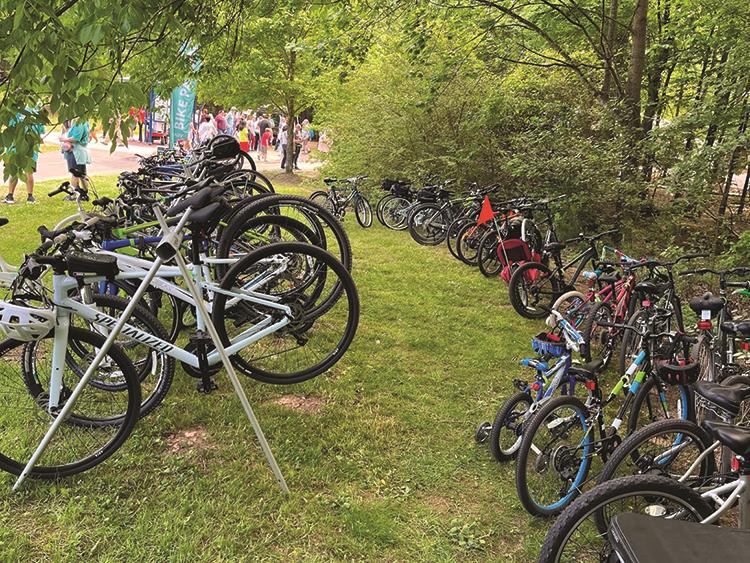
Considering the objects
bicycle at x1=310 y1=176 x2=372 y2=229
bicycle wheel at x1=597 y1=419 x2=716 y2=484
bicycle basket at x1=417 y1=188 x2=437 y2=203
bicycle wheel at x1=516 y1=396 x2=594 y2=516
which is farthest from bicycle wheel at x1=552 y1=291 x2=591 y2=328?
bicycle at x1=310 y1=176 x2=372 y2=229

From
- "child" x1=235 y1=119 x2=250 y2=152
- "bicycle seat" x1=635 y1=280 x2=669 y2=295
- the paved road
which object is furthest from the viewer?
"child" x1=235 y1=119 x2=250 y2=152

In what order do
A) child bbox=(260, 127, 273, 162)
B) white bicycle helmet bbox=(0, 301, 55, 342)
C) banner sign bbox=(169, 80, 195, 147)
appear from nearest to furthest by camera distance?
white bicycle helmet bbox=(0, 301, 55, 342) → banner sign bbox=(169, 80, 195, 147) → child bbox=(260, 127, 273, 162)

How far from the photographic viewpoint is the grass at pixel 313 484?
242 cm

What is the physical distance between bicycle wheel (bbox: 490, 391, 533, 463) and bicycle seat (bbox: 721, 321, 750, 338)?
3.76 ft

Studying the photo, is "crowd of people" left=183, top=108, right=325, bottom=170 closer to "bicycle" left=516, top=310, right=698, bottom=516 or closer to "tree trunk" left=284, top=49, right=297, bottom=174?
"tree trunk" left=284, top=49, right=297, bottom=174

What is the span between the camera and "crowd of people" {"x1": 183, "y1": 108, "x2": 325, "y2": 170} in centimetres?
1588

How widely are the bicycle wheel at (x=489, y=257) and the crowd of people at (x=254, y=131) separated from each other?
29.4 ft

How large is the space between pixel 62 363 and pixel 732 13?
303 inches

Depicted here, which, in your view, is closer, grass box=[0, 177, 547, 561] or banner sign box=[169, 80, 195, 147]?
grass box=[0, 177, 547, 561]

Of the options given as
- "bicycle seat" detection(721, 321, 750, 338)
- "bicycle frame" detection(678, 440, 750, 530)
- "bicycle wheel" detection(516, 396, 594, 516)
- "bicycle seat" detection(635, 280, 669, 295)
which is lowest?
"bicycle wheel" detection(516, 396, 594, 516)

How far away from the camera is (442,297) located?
19.9 ft

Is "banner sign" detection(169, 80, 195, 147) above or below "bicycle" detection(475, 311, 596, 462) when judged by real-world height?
above

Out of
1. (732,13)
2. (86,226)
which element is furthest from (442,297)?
(732,13)

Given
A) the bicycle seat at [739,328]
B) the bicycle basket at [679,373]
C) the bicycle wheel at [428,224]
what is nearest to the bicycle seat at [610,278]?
the bicycle seat at [739,328]
